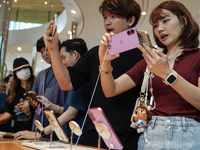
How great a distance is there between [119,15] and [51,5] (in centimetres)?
563

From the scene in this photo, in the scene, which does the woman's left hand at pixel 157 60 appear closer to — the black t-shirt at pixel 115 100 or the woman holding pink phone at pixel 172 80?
the woman holding pink phone at pixel 172 80

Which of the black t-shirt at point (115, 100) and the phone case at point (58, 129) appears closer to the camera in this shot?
the phone case at point (58, 129)

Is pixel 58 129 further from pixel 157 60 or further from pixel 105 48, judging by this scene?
pixel 157 60

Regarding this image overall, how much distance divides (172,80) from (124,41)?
0.21 m

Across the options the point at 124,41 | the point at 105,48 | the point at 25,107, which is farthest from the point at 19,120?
the point at 124,41

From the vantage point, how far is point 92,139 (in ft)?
3.73

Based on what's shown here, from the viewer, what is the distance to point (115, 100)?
1158 mm

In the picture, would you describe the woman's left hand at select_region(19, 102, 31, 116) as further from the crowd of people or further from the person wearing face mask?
the crowd of people

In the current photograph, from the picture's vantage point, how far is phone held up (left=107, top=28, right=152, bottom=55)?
0.79 meters

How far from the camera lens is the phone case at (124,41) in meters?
0.79

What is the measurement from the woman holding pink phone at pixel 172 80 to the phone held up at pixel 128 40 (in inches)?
0.9

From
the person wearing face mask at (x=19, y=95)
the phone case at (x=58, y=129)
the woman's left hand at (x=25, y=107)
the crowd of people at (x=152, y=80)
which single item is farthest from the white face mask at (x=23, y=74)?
the phone case at (x=58, y=129)

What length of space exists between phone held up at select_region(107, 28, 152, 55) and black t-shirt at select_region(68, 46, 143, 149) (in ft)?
1.15

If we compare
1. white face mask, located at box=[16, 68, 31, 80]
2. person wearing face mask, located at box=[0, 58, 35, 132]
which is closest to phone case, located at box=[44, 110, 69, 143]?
person wearing face mask, located at box=[0, 58, 35, 132]
